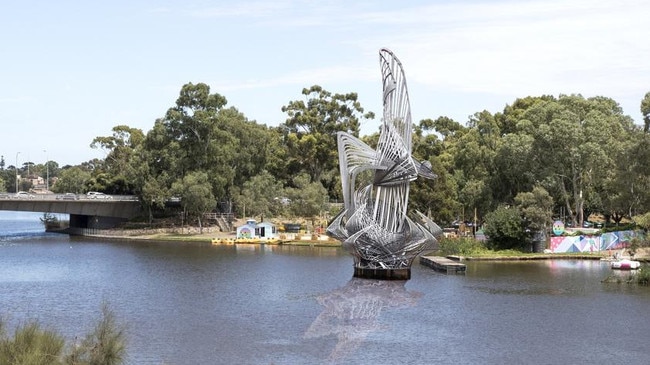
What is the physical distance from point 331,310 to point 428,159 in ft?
226

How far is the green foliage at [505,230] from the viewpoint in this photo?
82.8 metres

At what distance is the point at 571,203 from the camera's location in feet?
337

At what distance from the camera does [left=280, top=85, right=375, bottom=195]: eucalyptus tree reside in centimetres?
12850

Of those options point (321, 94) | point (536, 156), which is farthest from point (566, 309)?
point (321, 94)

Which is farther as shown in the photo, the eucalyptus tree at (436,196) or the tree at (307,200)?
the tree at (307,200)

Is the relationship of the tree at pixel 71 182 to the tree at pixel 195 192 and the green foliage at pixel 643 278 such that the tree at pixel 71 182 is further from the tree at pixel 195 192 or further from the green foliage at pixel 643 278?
the green foliage at pixel 643 278

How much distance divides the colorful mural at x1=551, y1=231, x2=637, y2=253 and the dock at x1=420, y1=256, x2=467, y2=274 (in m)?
13.0

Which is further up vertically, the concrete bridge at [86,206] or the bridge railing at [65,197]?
the bridge railing at [65,197]

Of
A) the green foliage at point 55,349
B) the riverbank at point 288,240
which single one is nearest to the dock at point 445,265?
the riverbank at point 288,240

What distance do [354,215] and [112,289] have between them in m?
17.0

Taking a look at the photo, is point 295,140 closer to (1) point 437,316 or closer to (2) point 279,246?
(2) point 279,246

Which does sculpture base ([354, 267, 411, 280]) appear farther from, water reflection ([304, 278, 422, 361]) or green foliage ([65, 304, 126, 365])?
green foliage ([65, 304, 126, 365])

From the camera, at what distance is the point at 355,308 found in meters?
52.1

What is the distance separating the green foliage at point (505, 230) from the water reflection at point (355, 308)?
22.0m
